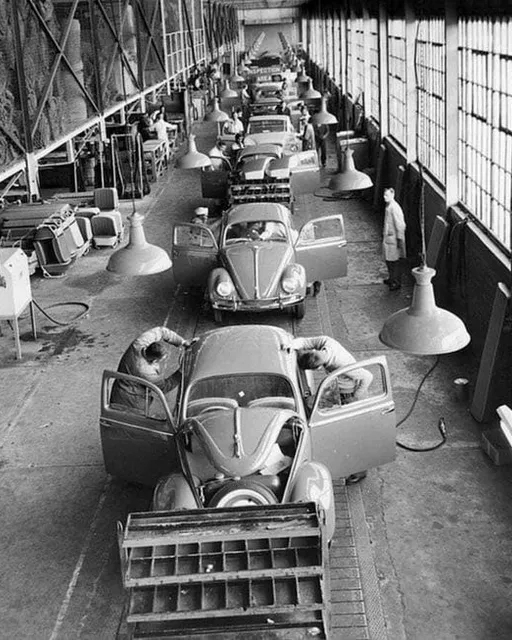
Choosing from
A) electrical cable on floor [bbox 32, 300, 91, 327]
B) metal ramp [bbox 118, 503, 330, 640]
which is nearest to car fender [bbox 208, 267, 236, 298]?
electrical cable on floor [bbox 32, 300, 91, 327]

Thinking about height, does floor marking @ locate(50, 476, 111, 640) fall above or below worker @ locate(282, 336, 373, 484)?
below

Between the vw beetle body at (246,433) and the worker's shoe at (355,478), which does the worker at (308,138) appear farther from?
the worker's shoe at (355,478)

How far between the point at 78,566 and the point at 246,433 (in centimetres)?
198

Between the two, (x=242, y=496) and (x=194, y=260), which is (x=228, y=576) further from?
(x=194, y=260)

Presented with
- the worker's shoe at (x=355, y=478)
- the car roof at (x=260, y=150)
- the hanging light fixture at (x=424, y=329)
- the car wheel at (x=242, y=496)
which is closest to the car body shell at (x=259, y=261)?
A: the worker's shoe at (x=355, y=478)

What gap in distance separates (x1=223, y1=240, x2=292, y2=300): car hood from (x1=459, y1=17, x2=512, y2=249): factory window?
115 inches

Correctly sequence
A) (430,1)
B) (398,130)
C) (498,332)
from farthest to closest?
(398,130), (430,1), (498,332)

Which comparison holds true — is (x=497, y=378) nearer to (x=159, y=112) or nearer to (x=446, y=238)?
A: (x=446, y=238)

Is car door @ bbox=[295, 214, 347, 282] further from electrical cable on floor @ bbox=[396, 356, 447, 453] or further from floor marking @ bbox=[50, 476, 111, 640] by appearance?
floor marking @ bbox=[50, 476, 111, 640]

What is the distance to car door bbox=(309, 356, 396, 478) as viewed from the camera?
308 inches

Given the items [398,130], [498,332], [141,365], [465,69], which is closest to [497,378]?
[498,332]

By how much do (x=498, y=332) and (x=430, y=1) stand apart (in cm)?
716

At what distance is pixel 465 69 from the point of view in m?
13.0

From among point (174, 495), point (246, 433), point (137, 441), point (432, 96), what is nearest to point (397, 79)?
point (432, 96)
